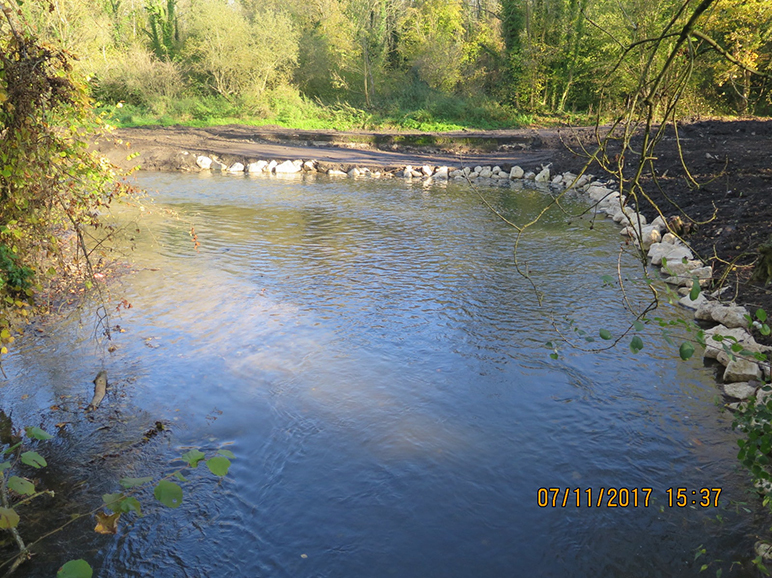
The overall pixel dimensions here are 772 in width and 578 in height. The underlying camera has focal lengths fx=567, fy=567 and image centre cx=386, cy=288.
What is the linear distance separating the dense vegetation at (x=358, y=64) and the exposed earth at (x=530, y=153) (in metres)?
3.73

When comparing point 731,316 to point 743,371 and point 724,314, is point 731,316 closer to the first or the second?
point 724,314

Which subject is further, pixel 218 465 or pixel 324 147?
pixel 324 147

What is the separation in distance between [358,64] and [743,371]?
98.7ft

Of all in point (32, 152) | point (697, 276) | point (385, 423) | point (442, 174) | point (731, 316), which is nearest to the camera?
point (32, 152)

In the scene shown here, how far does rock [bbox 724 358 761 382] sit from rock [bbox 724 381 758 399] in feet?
0.27

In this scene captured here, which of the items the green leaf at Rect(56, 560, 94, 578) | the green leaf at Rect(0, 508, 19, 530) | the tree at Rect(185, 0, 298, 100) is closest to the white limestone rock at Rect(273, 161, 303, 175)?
the tree at Rect(185, 0, 298, 100)

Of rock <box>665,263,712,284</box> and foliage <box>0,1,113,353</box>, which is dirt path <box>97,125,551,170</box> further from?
foliage <box>0,1,113,353</box>

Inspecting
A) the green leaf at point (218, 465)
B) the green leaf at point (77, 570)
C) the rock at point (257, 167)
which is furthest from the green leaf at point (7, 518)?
the rock at point (257, 167)

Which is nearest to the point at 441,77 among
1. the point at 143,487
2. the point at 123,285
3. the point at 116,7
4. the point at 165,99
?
the point at 165,99

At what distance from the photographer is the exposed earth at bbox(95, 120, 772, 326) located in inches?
370

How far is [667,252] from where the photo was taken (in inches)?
357

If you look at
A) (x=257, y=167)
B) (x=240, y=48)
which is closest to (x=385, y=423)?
(x=257, y=167)

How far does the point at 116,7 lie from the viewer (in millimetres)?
33438
